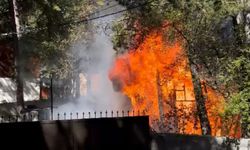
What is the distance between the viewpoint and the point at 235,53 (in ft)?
53.2

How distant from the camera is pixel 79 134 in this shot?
10.3 metres

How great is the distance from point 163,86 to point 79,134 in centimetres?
1802

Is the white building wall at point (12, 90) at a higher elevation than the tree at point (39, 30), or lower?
lower

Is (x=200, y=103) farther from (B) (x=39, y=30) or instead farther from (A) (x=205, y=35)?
(B) (x=39, y=30)

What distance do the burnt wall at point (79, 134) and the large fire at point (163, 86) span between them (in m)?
4.39

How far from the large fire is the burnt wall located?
14.4ft

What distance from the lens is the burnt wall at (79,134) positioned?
30.9ft

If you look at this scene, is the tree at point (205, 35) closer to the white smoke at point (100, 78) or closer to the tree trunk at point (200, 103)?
the tree trunk at point (200, 103)

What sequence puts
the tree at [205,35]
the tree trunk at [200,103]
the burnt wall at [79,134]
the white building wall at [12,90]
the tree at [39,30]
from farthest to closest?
the white building wall at [12,90], the tree at [39,30], the tree trunk at [200,103], the tree at [205,35], the burnt wall at [79,134]

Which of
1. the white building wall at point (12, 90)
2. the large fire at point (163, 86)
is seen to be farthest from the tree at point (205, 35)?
the white building wall at point (12, 90)

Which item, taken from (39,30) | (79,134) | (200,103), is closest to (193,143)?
(79,134)

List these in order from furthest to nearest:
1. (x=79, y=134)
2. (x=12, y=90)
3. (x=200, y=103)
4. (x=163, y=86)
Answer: (x=163, y=86) < (x=12, y=90) < (x=200, y=103) < (x=79, y=134)

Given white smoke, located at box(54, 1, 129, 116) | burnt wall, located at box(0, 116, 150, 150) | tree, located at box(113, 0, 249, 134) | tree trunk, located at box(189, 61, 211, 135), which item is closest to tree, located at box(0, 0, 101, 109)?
tree, located at box(113, 0, 249, 134)

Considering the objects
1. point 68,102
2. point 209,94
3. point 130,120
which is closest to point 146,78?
point 68,102
